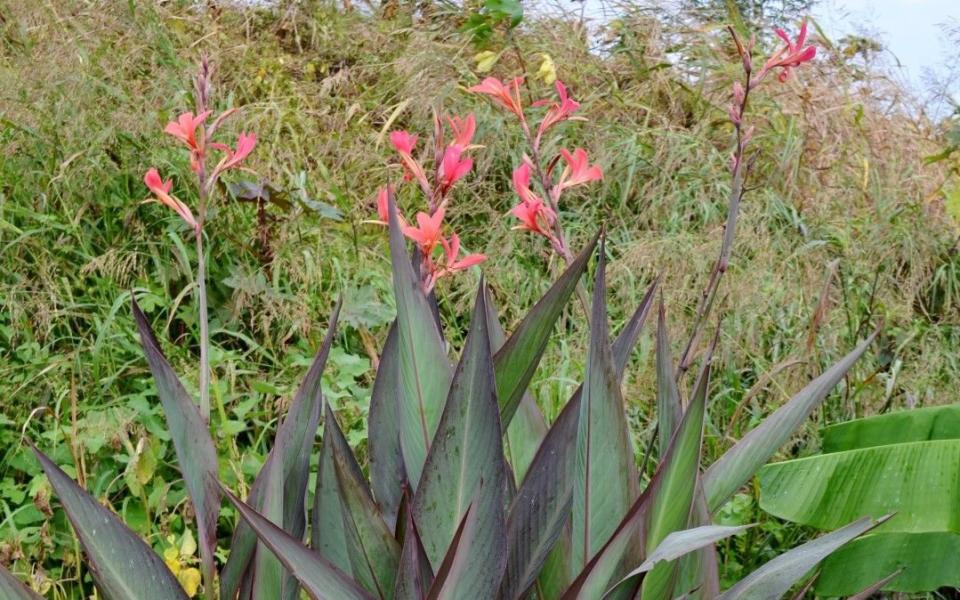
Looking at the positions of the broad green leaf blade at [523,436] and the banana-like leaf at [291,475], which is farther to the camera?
the broad green leaf blade at [523,436]

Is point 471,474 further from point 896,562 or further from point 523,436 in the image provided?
point 896,562

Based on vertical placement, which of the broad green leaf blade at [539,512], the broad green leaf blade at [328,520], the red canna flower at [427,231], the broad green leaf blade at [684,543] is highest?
the red canna flower at [427,231]

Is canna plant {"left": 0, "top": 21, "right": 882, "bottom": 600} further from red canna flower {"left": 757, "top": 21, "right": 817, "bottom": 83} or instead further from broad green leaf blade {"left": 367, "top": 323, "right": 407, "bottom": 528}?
red canna flower {"left": 757, "top": 21, "right": 817, "bottom": 83}

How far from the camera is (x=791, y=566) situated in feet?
3.66

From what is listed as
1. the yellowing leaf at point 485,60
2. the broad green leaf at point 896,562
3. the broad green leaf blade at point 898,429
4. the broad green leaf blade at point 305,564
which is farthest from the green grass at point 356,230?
the broad green leaf blade at point 305,564

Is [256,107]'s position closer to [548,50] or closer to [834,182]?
[548,50]

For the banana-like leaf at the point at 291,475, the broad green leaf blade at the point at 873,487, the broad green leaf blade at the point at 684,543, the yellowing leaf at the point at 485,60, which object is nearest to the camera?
the broad green leaf blade at the point at 684,543

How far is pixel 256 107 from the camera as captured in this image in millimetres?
4051

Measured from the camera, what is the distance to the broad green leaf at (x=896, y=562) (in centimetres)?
192

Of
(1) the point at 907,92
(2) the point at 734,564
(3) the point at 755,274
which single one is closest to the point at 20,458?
(2) the point at 734,564

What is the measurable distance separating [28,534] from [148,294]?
2.75 feet

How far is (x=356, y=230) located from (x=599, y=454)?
7.18ft

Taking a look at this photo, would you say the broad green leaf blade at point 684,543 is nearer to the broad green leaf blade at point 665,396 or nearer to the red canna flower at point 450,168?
the broad green leaf blade at point 665,396

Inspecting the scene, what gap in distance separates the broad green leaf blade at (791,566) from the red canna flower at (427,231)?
1.80 ft
